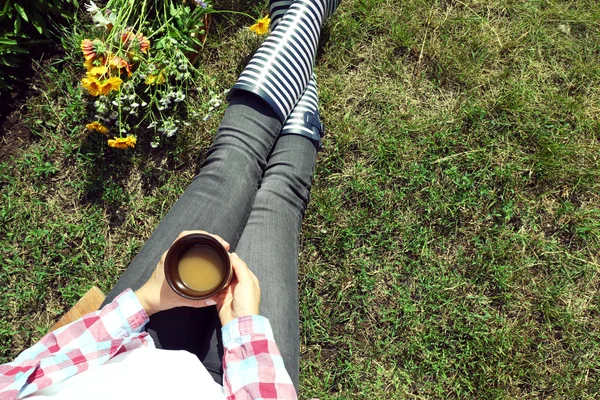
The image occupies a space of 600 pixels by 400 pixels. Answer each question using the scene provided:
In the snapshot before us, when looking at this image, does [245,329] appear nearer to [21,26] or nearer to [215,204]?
[215,204]

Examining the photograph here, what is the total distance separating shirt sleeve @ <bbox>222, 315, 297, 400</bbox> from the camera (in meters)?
1.28

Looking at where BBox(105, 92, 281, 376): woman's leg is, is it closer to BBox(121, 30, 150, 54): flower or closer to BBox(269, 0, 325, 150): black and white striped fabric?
BBox(269, 0, 325, 150): black and white striped fabric

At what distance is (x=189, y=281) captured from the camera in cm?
131

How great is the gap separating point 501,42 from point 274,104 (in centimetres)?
126

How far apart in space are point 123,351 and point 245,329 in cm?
38

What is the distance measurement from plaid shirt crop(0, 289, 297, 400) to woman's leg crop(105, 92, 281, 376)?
0.42ft

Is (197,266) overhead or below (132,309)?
overhead

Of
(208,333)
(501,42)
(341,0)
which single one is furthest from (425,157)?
(208,333)

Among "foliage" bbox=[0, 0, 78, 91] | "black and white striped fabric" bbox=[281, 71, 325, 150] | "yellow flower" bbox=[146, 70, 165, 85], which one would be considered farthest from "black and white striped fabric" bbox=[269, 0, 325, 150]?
"foliage" bbox=[0, 0, 78, 91]

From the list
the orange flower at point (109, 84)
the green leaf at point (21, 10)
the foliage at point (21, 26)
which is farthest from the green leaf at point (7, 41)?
the orange flower at point (109, 84)

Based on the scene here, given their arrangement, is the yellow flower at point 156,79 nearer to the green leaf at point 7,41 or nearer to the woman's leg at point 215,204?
the woman's leg at point 215,204

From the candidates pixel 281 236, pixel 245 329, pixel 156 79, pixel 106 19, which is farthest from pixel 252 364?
pixel 106 19

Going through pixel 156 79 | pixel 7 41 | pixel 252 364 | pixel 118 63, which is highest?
pixel 7 41

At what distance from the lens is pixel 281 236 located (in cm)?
173
